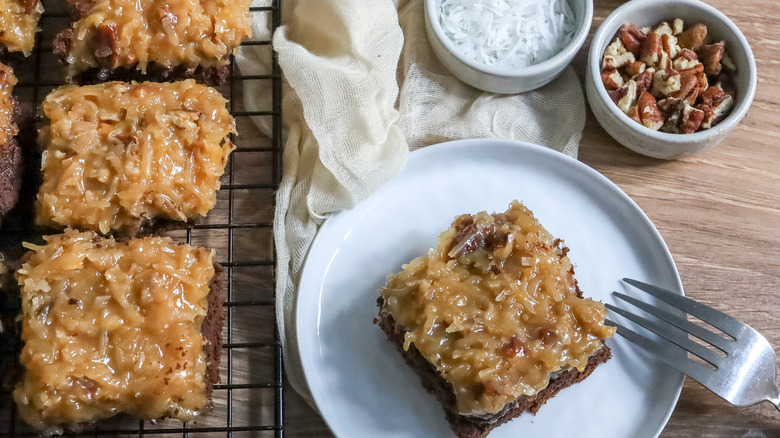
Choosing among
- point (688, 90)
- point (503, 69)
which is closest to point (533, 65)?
point (503, 69)

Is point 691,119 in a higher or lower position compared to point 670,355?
higher

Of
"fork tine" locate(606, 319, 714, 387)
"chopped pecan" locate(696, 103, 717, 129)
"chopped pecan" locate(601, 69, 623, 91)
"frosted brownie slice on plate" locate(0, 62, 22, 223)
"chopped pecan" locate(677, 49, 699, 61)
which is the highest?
"chopped pecan" locate(677, 49, 699, 61)

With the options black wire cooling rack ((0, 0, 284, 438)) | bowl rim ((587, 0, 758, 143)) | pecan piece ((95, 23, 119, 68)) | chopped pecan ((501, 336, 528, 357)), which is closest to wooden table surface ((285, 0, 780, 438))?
bowl rim ((587, 0, 758, 143))

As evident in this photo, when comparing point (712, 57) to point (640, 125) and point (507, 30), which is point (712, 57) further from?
point (507, 30)

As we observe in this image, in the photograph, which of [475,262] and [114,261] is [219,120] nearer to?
[114,261]

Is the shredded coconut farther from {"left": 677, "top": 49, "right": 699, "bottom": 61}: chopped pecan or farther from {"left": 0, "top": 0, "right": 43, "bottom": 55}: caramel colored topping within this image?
{"left": 0, "top": 0, "right": 43, "bottom": 55}: caramel colored topping
